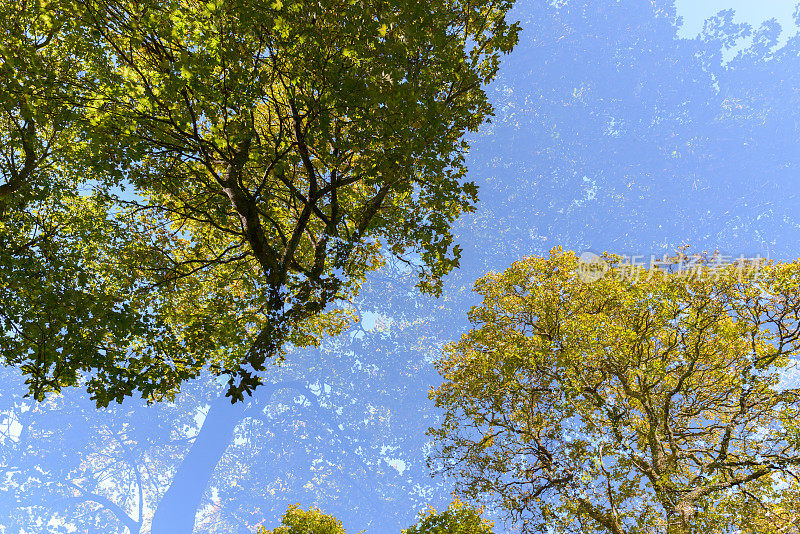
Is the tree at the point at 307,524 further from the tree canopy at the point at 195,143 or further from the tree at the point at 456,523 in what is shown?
the tree canopy at the point at 195,143

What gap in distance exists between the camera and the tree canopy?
541 centimetres

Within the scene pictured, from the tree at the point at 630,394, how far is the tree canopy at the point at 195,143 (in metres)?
3.37

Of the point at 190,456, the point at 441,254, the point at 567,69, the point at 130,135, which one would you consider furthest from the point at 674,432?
the point at 567,69

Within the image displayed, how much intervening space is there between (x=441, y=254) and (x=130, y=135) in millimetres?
4303

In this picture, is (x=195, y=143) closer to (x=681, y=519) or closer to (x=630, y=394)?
(x=630, y=394)

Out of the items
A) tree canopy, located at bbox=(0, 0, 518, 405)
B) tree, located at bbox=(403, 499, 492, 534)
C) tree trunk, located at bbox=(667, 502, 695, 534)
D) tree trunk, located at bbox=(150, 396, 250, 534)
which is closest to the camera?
tree canopy, located at bbox=(0, 0, 518, 405)

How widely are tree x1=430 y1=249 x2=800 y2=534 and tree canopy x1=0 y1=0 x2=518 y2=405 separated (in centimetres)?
337

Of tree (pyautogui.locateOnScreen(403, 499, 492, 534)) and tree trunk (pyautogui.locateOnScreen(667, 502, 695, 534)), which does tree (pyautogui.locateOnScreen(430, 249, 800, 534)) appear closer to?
tree trunk (pyautogui.locateOnScreen(667, 502, 695, 534))

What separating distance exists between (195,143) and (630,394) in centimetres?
908

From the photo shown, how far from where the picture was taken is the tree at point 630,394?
7.80 meters

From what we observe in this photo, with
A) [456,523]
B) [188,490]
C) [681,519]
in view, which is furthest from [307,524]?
[188,490]

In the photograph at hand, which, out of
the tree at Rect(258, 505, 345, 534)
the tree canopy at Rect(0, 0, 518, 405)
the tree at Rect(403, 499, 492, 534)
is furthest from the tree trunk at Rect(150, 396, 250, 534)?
the tree canopy at Rect(0, 0, 518, 405)

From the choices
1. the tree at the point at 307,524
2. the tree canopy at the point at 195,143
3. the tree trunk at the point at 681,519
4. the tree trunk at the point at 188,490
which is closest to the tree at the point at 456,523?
the tree at the point at 307,524

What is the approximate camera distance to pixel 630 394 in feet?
29.1
